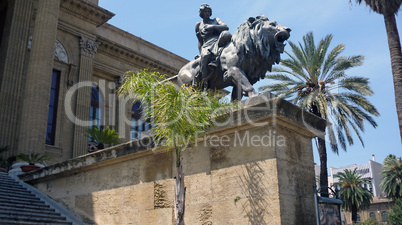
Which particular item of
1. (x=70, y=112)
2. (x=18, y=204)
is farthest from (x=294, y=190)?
(x=70, y=112)

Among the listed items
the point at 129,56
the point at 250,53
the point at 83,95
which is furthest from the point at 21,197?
the point at 129,56

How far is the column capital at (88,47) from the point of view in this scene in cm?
2408

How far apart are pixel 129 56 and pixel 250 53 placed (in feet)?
70.6

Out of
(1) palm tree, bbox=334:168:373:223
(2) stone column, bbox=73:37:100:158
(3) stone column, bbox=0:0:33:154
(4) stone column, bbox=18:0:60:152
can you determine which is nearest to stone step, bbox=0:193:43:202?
(4) stone column, bbox=18:0:60:152

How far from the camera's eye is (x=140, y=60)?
28.2 m

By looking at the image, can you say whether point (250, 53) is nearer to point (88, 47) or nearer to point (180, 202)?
point (180, 202)

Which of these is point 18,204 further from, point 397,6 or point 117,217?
point 397,6

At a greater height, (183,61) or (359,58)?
(183,61)

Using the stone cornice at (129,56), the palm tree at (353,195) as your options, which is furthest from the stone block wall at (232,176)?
the palm tree at (353,195)

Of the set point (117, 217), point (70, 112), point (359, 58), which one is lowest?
point (117, 217)

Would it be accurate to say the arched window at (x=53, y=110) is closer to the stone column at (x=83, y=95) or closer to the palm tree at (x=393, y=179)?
the stone column at (x=83, y=95)

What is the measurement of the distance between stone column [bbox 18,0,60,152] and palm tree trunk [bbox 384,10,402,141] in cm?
1388

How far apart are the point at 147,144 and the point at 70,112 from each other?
16.9 m

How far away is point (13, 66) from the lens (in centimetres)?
1925
